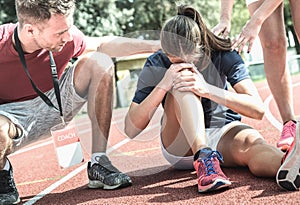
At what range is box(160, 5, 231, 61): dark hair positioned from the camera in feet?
11.1

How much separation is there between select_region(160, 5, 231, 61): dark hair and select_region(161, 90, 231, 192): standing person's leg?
0.31 metres

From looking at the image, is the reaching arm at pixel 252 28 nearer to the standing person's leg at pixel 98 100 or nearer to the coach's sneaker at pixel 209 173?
the coach's sneaker at pixel 209 173

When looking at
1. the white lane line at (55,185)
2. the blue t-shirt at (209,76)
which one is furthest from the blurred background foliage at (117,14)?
the blue t-shirt at (209,76)

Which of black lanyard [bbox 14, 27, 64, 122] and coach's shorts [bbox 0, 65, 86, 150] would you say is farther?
coach's shorts [bbox 0, 65, 86, 150]

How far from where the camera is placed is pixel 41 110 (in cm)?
386

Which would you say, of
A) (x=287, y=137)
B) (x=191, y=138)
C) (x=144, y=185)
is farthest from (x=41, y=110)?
(x=287, y=137)

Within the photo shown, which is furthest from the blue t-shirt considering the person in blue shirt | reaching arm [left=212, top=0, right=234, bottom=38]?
reaching arm [left=212, top=0, right=234, bottom=38]

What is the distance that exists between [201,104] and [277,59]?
1.38 meters

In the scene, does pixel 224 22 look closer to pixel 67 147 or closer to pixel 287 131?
pixel 287 131

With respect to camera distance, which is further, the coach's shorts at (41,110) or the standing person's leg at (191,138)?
the coach's shorts at (41,110)

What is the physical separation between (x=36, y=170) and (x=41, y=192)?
1610 millimetres

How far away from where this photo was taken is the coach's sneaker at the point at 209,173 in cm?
301

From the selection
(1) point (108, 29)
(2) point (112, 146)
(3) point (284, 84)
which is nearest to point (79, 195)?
(3) point (284, 84)

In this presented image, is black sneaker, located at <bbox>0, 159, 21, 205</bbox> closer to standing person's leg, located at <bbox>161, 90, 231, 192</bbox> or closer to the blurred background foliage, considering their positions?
standing person's leg, located at <bbox>161, 90, 231, 192</bbox>
